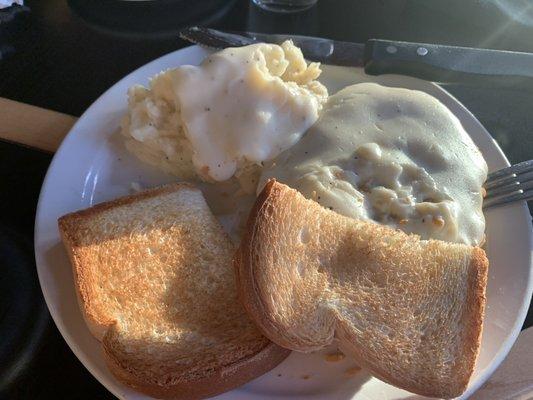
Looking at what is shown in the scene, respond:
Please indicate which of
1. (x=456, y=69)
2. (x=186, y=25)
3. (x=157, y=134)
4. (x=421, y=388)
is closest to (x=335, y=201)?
(x=421, y=388)

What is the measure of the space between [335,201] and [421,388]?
0.51 meters

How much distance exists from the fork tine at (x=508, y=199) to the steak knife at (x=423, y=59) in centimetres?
47

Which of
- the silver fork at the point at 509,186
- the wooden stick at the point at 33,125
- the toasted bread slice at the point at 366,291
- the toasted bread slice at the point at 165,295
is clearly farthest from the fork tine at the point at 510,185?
the wooden stick at the point at 33,125

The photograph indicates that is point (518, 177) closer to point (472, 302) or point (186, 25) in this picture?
point (472, 302)

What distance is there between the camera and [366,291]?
139cm

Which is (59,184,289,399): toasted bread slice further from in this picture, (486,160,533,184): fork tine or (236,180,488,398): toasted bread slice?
(486,160,533,184): fork tine

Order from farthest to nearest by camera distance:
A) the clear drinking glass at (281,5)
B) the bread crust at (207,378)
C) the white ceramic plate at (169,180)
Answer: the clear drinking glass at (281,5) < the white ceramic plate at (169,180) < the bread crust at (207,378)

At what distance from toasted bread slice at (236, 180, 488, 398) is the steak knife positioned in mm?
766

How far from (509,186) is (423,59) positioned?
55 centimetres

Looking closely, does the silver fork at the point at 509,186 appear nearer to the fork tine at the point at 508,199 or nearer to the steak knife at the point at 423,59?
the fork tine at the point at 508,199

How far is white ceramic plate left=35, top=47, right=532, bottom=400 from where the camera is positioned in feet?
4.50

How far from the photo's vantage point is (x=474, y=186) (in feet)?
5.33

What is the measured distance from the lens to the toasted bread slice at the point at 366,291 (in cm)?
130

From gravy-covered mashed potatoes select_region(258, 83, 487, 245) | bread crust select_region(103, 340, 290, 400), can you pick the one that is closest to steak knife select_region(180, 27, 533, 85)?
gravy-covered mashed potatoes select_region(258, 83, 487, 245)
